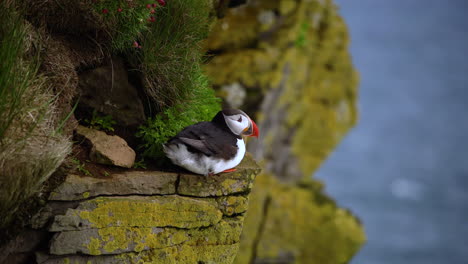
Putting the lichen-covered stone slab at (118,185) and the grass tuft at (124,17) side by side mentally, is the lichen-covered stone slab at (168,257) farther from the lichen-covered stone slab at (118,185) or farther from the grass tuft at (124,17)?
the grass tuft at (124,17)

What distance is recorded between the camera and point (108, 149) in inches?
148

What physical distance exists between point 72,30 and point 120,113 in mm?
747

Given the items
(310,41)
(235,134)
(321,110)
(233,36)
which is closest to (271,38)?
(233,36)

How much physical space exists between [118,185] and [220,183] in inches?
33.4

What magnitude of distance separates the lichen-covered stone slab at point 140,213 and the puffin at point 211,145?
282mm

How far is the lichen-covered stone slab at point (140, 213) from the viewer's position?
335cm

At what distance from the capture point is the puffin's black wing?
3611 millimetres

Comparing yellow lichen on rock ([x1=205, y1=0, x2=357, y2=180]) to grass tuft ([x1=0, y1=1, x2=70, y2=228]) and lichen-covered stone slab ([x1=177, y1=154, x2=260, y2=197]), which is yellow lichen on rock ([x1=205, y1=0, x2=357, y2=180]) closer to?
lichen-covered stone slab ([x1=177, y1=154, x2=260, y2=197])

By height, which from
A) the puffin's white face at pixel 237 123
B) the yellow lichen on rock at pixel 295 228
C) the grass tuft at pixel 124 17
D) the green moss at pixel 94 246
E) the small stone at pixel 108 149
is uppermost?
the yellow lichen on rock at pixel 295 228

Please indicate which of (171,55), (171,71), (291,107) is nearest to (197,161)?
(171,71)

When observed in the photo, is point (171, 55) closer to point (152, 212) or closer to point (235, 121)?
point (235, 121)

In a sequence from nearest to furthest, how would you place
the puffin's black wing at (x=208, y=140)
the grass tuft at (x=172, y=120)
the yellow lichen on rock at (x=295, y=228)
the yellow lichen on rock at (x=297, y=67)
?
1. the puffin's black wing at (x=208, y=140)
2. the grass tuft at (x=172, y=120)
3. the yellow lichen on rock at (x=297, y=67)
4. the yellow lichen on rock at (x=295, y=228)


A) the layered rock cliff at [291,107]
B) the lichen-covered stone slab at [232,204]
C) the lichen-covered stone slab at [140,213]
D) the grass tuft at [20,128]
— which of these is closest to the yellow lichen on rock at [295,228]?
the layered rock cliff at [291,107]

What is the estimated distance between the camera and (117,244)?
11.5 feet
